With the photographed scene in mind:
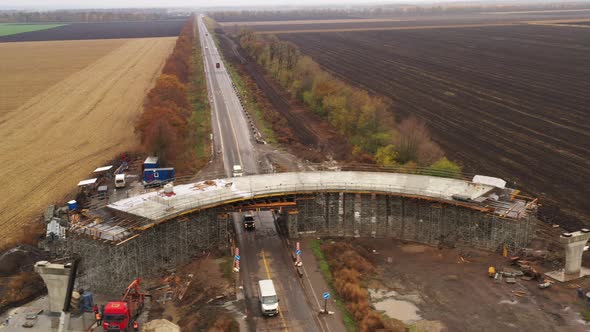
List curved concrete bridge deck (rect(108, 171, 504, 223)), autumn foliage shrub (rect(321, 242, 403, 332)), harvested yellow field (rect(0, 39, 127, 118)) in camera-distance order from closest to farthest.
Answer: autumn foliage shrub (rect(321, 242, 403, 332))
curved concrete bridge deck (rect(108, 171, 504, 223))
harvested yellow field (rect(0, 39, 127, 118))

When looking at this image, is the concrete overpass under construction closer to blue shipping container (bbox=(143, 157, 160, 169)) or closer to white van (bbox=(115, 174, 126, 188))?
white van (bbox=(115, 174, 126, 188))

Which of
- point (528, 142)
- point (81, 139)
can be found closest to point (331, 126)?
point (528, 142)

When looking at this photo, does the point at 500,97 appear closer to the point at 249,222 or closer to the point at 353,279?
the point at 249,222

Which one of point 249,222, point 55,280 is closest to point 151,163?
point 249,222

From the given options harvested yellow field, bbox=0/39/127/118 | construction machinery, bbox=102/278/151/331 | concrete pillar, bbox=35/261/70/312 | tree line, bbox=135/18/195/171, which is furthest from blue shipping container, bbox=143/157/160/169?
harvested yellow field, bbox=0/39/127/118

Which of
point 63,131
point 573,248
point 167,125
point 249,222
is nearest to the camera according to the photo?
point 573,248

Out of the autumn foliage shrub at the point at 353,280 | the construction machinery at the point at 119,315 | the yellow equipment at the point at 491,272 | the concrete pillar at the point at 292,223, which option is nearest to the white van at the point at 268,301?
the autumn foliage shrub at the point at 353,280

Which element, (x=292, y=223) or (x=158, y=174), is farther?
(x=158, y=174)

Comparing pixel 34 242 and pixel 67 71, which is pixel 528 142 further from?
pixel 67 71
